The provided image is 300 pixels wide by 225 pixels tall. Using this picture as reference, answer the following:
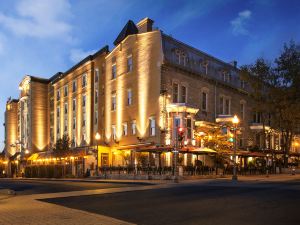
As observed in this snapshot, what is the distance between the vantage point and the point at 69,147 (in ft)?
179

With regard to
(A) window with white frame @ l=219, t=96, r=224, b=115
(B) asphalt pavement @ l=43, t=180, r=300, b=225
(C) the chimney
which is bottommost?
(B) asphalt pavement @ l=43, t=180, r=300, b=225

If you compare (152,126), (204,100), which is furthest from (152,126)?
(204,100)

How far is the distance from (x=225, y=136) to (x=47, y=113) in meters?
36.8

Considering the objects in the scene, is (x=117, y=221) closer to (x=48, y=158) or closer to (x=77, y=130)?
(x=77, y=130)

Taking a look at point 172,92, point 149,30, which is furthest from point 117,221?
point 149,30

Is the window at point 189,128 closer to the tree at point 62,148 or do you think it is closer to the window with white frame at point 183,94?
the window with white frame at point 183,94

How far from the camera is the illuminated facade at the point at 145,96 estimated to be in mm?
38938

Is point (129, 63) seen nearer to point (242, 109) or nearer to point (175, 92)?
point (175, 92)

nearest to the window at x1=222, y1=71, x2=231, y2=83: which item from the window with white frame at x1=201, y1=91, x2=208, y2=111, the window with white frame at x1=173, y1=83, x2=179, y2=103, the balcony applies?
the window with white frame at x1=201, y1=91, x2=208, y2=111

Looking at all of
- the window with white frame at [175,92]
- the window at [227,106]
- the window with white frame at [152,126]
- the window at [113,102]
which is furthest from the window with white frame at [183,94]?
the window at [227,106]

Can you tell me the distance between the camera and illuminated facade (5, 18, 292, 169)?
38.9 m

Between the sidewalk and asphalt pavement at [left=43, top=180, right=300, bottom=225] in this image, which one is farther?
asphalt pavement at [left=43, top=180, right=300, bottom=225]

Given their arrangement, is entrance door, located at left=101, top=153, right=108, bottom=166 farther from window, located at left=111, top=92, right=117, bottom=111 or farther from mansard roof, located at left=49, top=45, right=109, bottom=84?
mansard roof, located at left=49, top=45, right=109, bottom=84

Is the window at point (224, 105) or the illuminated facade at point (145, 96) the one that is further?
the window at point (224, 105)
